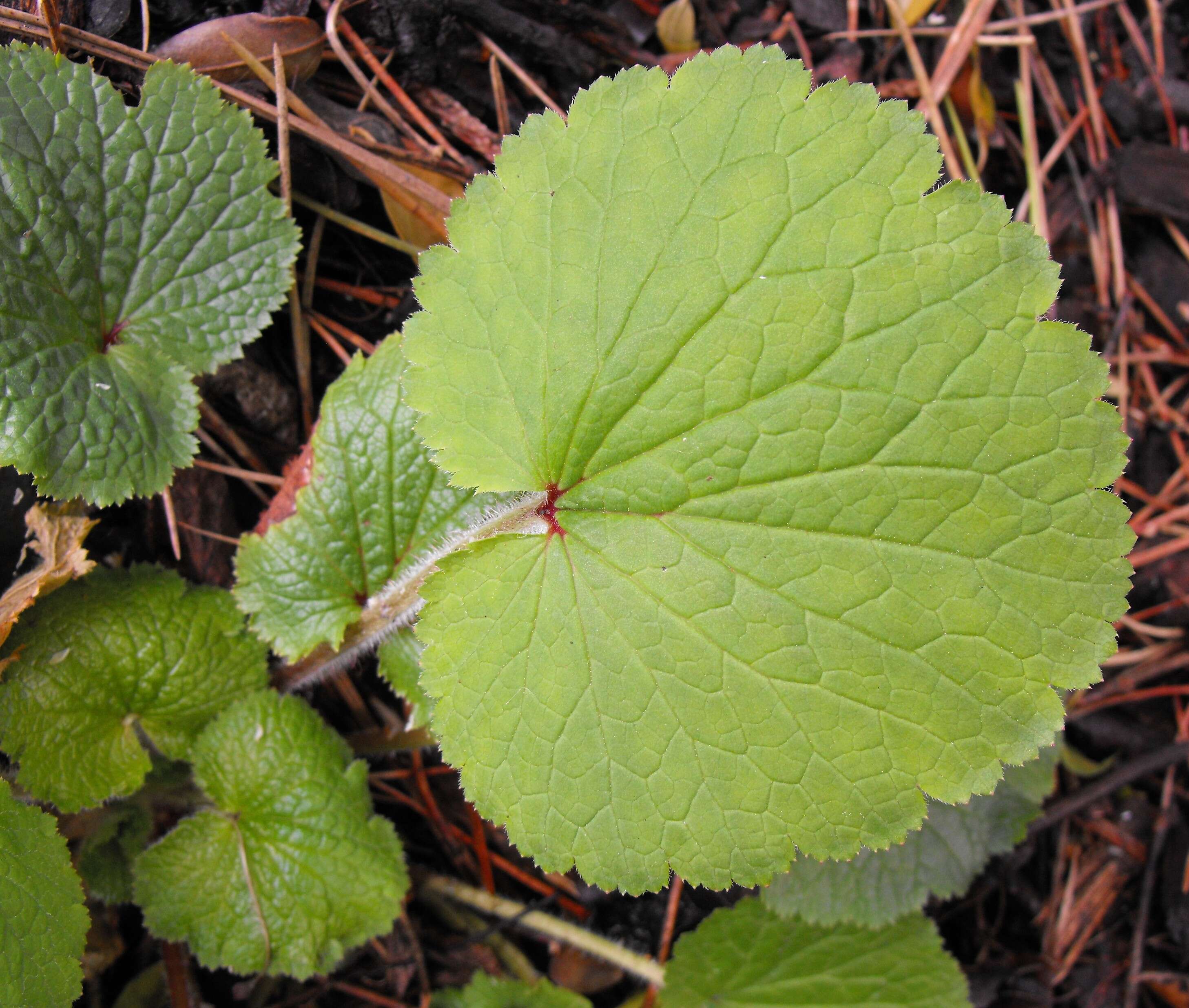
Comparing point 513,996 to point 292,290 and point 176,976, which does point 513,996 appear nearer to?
point 176,976

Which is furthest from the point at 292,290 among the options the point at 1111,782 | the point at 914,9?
the point at 1111,782

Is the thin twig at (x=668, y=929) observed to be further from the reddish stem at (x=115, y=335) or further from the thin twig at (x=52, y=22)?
the thin twig at (x=52, y=22)

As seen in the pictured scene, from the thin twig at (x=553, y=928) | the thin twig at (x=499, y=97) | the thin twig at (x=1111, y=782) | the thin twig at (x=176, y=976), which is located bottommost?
the thin twig at (x=1111, y=782)

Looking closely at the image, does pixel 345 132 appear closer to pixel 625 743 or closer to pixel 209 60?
pixel 209 60

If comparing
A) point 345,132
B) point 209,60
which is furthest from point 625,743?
point 209,60

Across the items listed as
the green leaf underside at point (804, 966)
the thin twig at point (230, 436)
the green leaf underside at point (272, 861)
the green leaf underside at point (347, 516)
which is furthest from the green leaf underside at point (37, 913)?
the green leaf underside at point (804, 966)

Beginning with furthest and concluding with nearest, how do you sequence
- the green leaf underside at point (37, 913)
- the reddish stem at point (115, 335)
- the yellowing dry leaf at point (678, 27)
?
the yellowing dry leaf at point (678, 27) → the reddish stem at point (115, 335) → the green leaf underside at point (37, 913)
